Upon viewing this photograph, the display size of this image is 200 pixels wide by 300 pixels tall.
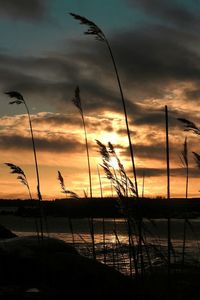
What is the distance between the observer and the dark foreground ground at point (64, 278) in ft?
18.3

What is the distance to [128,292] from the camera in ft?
Answer: 18.1

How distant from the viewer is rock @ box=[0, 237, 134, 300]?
5.79 meters

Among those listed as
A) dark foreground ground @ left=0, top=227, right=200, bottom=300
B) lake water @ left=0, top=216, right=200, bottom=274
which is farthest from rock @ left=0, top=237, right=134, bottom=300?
lake water @ left=0, top=216, right=200, bottom=274

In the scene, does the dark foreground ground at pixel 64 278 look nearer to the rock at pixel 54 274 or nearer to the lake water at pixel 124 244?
the rock at pixel 54 274

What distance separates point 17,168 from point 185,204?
2.02 metres

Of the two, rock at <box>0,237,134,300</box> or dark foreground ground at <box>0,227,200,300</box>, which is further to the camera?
rock at <box>0,237,134,300</box>

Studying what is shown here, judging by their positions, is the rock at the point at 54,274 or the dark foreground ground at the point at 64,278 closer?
the dark foreground ground at the point at 64,278

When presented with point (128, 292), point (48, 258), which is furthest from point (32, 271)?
point (128, 292)

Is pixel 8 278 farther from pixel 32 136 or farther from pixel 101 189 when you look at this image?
pixel 32 136

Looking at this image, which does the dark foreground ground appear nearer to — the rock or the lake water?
the rock

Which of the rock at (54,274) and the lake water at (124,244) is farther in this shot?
the rock at (54,274)

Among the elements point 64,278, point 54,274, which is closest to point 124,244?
point 64,278

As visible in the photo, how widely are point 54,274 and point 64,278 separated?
171mm

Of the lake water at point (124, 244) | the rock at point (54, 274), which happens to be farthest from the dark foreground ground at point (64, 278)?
the lake water at point (124, 244)
